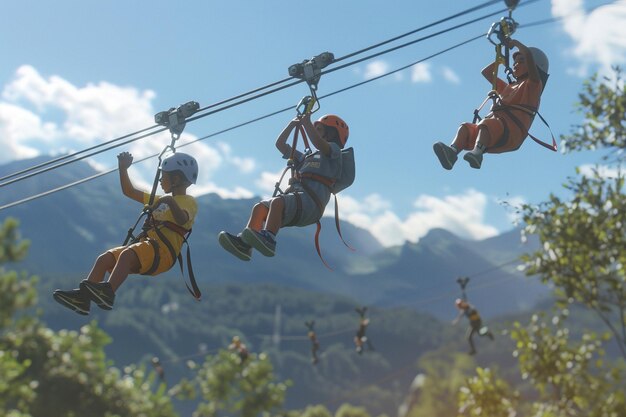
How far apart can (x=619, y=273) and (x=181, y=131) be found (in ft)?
37.1

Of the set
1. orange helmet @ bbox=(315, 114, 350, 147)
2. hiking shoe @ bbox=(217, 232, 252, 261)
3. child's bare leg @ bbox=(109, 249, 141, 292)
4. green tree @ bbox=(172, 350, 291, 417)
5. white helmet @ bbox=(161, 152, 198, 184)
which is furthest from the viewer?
green tree @ bbox=(172, 350, 291, 417)

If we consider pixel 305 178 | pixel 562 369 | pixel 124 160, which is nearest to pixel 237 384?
pixel 562 369

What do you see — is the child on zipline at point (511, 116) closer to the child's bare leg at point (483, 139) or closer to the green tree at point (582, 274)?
the child's bare leg at point (483, 139)

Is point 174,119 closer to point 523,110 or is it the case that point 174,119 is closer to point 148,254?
point 148,254

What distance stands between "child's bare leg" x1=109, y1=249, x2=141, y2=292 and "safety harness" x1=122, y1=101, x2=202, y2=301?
0.16m

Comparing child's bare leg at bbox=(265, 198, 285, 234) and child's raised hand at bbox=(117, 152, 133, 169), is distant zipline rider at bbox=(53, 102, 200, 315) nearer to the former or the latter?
child's raised hand at bbox=(117, 152, 133, 169)

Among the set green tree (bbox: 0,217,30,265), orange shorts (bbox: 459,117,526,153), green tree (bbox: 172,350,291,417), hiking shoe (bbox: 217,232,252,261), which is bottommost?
hiking shoe (bbox: 217,232,252,261)

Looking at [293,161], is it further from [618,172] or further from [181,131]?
[618,172]

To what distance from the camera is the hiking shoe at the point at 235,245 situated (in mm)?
7695

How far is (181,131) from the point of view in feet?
28.7

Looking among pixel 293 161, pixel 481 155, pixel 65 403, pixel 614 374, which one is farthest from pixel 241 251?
pixel 65 403

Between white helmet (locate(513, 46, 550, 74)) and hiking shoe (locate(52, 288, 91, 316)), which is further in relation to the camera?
white helmet (locate(513, 46, 550, 74))

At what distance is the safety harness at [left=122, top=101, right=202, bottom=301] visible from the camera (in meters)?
8.20

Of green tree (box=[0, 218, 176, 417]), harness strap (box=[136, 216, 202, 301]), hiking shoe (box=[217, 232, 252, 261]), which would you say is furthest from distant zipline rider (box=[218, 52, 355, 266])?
green tree (box=[0, 218, 176, 417])
